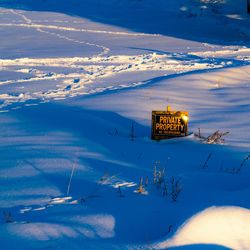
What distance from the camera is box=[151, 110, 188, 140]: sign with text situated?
4562mm

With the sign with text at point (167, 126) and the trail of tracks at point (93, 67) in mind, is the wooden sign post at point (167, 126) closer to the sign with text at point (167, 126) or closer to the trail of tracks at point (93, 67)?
the sign with text at point (167, 126)

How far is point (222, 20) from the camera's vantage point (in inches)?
758

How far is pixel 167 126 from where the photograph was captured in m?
4.61

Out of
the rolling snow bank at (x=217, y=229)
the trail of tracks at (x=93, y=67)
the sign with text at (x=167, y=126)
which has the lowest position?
the rolling snow bank at (x=217, y=229)

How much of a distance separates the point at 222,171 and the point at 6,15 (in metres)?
18.4

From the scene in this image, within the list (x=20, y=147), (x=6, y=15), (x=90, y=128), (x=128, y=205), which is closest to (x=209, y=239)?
(x=128, y=205)

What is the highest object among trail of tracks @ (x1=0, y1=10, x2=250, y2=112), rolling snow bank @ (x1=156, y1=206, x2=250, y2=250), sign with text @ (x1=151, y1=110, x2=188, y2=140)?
trail of tracks @ (x1=0, y1=10, x2=250, y2=112)

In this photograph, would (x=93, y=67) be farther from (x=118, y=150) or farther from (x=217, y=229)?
(x=217, y=229)

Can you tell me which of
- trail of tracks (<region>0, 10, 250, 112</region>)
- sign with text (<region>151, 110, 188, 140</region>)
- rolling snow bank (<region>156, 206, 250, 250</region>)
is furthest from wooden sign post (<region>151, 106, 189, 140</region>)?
trail of tracks (<region>0, 10, 250, 112</region>)

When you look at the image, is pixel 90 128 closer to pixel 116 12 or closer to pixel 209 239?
pixel 209 239

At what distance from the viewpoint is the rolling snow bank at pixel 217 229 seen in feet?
8.32

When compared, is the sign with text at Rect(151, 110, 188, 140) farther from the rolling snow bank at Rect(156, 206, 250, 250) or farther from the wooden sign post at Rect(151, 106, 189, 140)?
the rolling snow bank at Rect(156, 206, 250, 250)

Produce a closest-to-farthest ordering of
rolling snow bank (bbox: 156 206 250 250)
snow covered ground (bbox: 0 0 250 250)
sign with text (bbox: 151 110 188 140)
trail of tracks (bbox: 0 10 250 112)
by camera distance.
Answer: rolling snow bank (bbox: 156 206 250 250)
snow covered ground (bbox: 0 0 250 250)
sign with text (bbox: 151 110 188 140)
trail of tracks (bbox: 0 10 250 112)

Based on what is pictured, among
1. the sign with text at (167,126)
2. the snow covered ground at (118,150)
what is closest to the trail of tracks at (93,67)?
the snow covered ground at (118,150)
